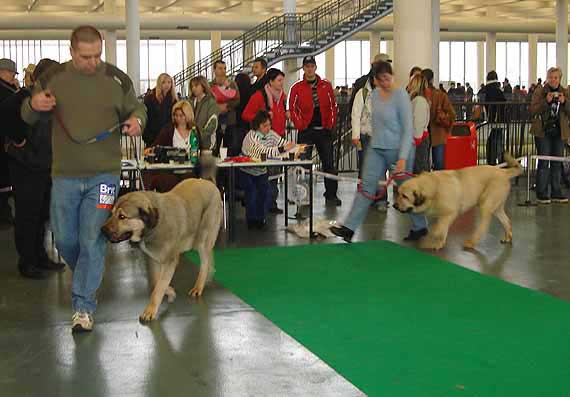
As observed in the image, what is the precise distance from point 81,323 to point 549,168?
7.50 m

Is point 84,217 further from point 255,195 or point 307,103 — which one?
point 307,103

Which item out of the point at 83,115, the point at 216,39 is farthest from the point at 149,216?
the point at 216,39

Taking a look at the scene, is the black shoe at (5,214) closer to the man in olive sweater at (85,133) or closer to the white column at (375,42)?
the man in olive sweater at (85,133)

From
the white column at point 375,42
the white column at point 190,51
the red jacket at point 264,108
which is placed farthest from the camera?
the white column at point 190,51

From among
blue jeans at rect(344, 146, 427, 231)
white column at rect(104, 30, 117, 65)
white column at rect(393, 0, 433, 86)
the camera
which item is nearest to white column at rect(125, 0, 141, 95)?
white column at rect(104, 30, 117, 65)

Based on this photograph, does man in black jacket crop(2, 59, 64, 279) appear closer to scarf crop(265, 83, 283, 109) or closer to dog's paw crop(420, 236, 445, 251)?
dog's paw crop(420, 236, 445, 251)

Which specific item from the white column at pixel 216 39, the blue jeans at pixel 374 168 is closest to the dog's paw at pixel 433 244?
the blue jeans at pixel 374 168

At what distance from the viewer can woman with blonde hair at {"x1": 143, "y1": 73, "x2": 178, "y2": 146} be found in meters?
10.2

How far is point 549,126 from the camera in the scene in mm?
10898

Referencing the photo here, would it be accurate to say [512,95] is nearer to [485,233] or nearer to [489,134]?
[489,134]

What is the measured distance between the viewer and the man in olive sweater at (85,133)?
16.1ft

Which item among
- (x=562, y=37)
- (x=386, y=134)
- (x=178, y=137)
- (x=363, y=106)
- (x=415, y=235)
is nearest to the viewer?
(x=386, y=134)

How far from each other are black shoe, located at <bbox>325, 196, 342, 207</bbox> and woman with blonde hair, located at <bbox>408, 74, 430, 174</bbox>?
163 cm

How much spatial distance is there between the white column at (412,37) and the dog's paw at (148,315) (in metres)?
9.31
